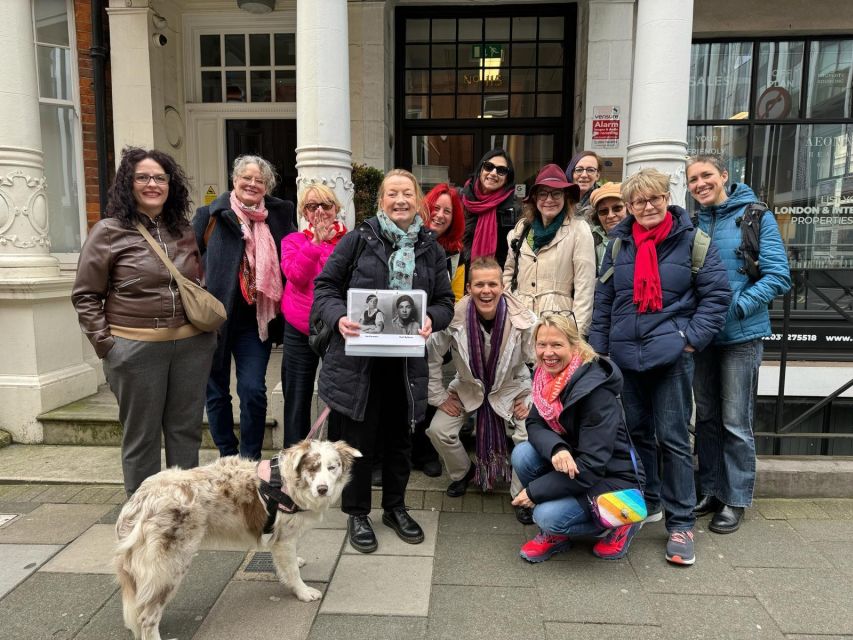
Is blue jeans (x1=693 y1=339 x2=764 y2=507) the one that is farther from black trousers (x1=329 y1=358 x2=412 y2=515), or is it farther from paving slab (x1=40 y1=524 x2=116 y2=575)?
paving slab (x1=40 y1=524 x2=116 y2=575)

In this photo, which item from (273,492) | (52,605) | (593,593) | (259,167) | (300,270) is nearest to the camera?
(273,492)

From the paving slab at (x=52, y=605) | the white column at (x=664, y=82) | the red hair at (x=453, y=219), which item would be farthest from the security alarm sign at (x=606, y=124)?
the paving slab at (x=52, y=605)

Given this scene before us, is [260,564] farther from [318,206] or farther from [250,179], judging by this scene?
[250,179]

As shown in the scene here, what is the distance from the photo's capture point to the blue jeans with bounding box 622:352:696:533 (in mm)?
3357

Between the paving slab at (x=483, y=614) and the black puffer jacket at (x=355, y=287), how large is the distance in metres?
0.92

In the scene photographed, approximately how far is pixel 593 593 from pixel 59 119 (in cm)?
677

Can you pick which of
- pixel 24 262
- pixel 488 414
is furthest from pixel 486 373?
pixel 24 262

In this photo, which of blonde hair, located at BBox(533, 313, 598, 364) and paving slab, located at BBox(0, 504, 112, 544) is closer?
blonde hair, located at BBox(533, 313, 598, 364)

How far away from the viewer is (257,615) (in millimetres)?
2832

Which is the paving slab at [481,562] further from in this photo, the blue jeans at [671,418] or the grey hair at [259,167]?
the grey hair at [259,167]

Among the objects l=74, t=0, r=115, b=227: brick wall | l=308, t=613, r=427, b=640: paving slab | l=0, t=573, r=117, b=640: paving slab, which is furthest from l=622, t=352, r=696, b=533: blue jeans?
l=74, t=0, r=115, b=227: brick wall

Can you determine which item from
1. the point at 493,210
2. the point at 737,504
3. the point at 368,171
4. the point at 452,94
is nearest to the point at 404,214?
the point at 493,210

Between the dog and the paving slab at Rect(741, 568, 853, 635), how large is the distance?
2180mm

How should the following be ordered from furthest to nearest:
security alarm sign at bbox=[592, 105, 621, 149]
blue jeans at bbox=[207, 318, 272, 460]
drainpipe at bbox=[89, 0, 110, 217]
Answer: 1. security alarm sign at bbox=[592, 105, 621, 149]
2. drainpipe at bbox=[89, 0, 110, 217]
3. blue jeans at bbox=[207, 318, 272, 460]
